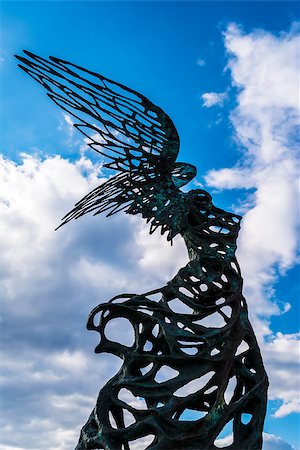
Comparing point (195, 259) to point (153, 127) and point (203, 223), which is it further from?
point (153, 127)

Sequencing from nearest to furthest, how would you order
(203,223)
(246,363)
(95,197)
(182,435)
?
(182,435), (246,363), (203,223), (95,197)

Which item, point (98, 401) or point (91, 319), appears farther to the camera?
point (91, 319)

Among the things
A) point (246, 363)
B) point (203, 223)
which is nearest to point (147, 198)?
point (203, 223)

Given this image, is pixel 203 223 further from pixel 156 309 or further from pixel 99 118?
pixel 99 118

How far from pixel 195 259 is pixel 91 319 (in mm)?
1443

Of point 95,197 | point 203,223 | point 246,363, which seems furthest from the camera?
point 95,197

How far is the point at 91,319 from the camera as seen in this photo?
6.27m

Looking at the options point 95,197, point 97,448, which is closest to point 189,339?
point 97,448

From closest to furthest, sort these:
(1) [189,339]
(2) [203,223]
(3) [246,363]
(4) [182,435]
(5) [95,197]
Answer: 1. (4) [182,435]
2. (1) [189,339]
3. (3) [246,363]
4. (2) [203,223]
5. (5) [95,197]

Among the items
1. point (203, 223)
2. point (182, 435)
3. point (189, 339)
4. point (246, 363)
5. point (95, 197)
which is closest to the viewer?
point (182, 435)

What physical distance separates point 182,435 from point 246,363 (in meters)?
1.32

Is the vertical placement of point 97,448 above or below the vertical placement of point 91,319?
below

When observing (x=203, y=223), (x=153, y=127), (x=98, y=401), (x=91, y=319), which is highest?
(x=153, y=127)

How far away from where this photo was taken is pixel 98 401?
579cm
